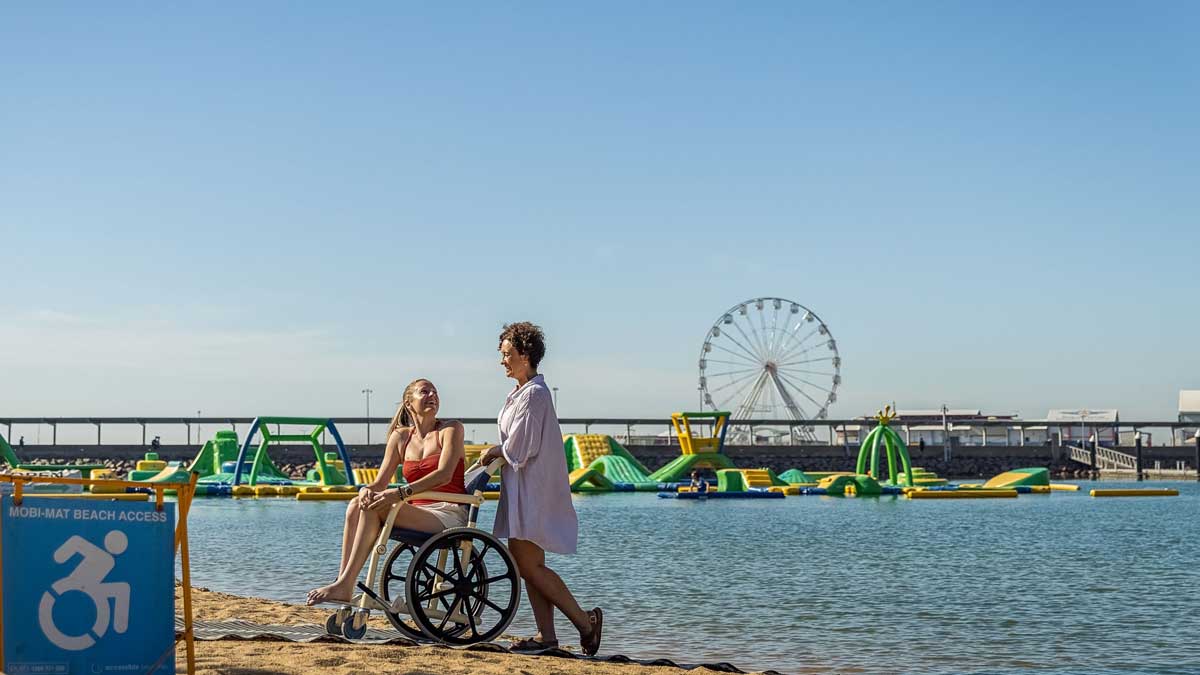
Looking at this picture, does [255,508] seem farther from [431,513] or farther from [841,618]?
[431,513]

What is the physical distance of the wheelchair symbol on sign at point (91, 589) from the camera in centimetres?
446

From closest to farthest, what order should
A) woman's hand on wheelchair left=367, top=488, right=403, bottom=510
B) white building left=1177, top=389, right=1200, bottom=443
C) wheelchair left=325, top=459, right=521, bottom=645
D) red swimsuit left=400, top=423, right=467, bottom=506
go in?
1. woman's hand on wheelchair left=367, top=488, right=403, bottom=510
2. wheelchair left=325, top=459, right=521, bottom=645
3. red swimsuit left=400, top=423, right=467, bottom=506
4. white building left=1177, top=389, right=1200, bottom=443

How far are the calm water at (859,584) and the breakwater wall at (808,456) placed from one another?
4393 cm

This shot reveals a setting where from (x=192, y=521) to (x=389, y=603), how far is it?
2232 centimetres

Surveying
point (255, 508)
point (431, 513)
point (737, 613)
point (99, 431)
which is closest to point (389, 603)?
point (431, 513)

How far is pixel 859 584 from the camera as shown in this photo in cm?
1427

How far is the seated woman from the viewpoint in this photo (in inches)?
Result: 249

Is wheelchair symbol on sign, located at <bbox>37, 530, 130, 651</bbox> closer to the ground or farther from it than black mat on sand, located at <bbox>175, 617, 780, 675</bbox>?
farther from it

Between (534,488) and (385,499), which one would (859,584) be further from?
(385,499)

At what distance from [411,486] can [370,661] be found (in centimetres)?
90

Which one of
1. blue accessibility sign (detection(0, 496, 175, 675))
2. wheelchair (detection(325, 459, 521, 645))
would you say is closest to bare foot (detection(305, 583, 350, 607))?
wheelchair (detection(325, 459, 521, 645))

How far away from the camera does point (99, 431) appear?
83000 mm

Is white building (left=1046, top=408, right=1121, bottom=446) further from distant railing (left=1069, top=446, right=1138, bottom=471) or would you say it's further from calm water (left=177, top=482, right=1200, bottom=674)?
calm water (left=177, top=482, right=1200, bottom=674)

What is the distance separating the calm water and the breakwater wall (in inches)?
1729
